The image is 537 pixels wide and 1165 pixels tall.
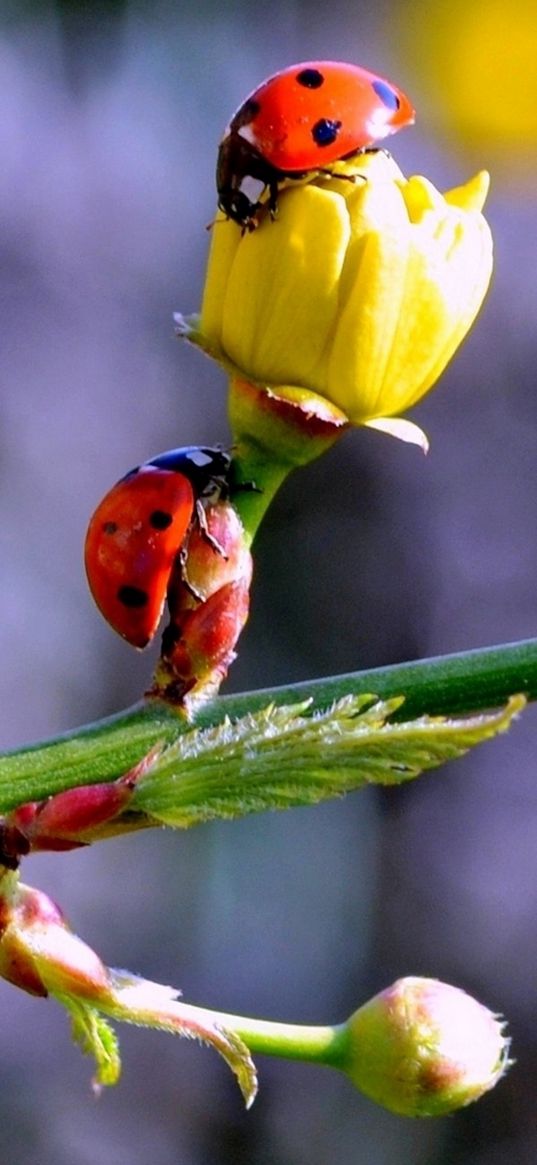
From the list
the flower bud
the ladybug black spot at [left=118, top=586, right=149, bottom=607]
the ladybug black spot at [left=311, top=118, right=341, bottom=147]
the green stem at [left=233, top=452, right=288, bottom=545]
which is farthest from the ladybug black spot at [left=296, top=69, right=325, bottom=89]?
the flower bud

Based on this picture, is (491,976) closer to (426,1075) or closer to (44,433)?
(44,433)

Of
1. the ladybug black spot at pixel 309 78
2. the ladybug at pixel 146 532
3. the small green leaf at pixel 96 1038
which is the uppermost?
the ladybug black spot at pixel 309 78

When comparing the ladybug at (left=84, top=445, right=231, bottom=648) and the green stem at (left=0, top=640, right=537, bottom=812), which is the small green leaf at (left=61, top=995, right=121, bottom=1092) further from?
the ladybug at (left=84, top=445, right=231, bottom=648)

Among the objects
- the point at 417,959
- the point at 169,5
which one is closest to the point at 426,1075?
the point at 417,959

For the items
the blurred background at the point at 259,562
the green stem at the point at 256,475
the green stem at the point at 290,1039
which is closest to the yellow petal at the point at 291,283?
the green stem at the point at 256,475

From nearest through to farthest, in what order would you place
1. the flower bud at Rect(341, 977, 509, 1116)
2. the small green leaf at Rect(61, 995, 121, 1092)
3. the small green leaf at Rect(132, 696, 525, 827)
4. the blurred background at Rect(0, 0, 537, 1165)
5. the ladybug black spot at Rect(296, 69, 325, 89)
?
the small green leaf at Rect(132, 696, 525, 827) < the small green leaf at Rect(61, 995, 121, 1092) < the flower bud at Rect(341, 977, 509, 1116) < the ladybug black spot at Rect(296, 69, 325, 89) < the blurred background at Rect(0, 0, 537, 1165)

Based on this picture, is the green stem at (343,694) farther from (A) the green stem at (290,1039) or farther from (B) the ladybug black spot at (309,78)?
(B) the ladybug black spot at (309,78)
